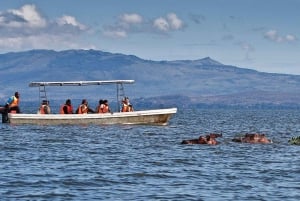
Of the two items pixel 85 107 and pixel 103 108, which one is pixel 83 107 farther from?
pixel 103 108

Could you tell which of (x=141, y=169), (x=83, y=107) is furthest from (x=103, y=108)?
(x=141, y=169)

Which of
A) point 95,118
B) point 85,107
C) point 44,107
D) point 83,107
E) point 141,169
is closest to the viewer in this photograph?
point 141,169

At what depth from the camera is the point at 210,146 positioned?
43188 millimetres

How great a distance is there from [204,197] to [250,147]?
19.4 meters

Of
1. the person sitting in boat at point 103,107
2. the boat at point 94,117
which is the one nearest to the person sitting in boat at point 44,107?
the boat at point 94,117

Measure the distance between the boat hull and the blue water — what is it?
10.9 m

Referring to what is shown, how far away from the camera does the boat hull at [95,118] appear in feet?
197

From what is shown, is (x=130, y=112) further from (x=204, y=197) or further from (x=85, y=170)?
(x=204, y=197)

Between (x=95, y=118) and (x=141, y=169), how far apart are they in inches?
1181

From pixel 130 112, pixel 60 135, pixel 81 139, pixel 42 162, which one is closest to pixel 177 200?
pixel 42 162

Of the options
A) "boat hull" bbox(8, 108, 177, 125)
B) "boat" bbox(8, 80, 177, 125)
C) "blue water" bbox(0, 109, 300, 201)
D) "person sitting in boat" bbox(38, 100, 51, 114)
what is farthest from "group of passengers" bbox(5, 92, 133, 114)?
"blue water" bbox(0, 109, 300, 201)

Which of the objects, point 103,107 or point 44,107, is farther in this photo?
point 44,107

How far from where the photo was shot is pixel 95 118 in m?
60.3

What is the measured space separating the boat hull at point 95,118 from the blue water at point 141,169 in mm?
10934
